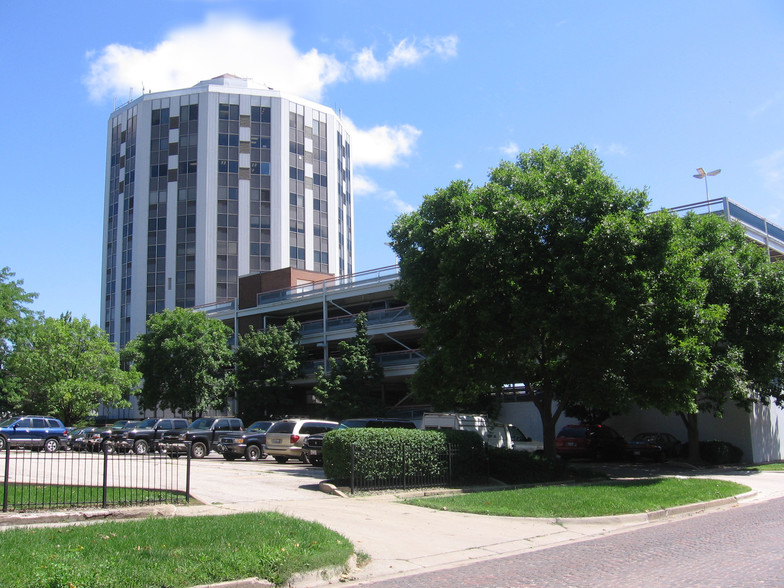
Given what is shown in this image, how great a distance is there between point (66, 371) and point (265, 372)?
11.8 m

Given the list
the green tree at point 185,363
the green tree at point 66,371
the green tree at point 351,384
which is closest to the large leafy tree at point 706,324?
the green tree at point 351,384

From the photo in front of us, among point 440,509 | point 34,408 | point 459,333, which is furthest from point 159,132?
point 440,509

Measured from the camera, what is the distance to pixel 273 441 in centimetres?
2594

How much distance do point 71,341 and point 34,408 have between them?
5.28 m

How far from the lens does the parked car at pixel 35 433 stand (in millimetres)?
30953

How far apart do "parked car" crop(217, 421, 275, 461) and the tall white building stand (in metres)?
43.9

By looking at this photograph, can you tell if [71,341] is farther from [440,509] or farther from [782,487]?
[782,487]

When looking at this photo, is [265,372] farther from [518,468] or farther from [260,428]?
[518,468]

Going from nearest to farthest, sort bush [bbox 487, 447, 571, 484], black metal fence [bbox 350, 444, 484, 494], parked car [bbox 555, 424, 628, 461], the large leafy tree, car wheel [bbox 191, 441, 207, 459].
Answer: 1. black metal fence [bbox 350, 444, 484, 494]
2. the large leafy tree
3. bush [bbox 487, 447, 571, 484]
4. car wheel [bbox 191, 441, 207, 459]
5. parked car [bbox 555, 424, 628, 461]

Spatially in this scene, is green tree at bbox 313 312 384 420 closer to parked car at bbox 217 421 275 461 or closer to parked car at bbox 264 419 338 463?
parked car at bbox 217 421 275 461

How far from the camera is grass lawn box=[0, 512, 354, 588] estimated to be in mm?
6911

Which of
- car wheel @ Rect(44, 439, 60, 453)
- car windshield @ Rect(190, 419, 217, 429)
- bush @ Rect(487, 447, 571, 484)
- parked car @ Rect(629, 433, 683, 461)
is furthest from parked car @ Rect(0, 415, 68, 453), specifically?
parked car @ Rect(629, 433, 683, 461)

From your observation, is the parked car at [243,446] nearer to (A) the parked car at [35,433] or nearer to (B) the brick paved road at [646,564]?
(A) the parked car at [35,433]

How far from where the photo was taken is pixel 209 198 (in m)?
72.2
